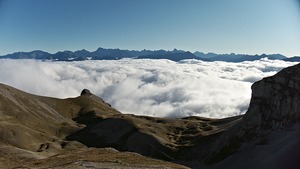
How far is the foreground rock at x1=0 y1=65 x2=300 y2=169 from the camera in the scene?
6609cm

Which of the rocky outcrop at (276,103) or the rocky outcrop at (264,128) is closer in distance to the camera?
the rocky outcrop at (264,128)

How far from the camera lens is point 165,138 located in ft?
495

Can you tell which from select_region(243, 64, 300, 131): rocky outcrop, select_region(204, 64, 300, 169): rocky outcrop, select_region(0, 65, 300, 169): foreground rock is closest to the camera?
select_region(0, 65, 300, 169): foreground rock

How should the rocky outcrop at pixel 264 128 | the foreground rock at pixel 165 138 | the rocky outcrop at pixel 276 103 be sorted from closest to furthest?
the foreground rock at pixel 165 138 < the rocky outcrop at pixel 264 128 < the rocky outcrop at pixel 276 103

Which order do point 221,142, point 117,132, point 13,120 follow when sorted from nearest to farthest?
point 221,142
point 13,120
point 117,132

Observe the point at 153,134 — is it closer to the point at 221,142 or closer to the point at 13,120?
the point at 221,142

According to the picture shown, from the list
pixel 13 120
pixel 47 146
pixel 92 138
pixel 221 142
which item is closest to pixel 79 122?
pixel 92 138

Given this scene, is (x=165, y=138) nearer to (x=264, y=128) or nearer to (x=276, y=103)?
(x=264, y=128)

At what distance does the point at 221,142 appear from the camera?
120062 millimetres

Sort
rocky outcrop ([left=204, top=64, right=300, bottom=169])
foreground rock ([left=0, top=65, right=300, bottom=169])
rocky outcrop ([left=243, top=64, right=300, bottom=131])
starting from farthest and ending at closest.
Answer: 1. rocky outcrop ([left=243, top=64, right=300, bottom=131])
2. rocky outcrop ([left=204, top=64, right=300, bottom=169])
3. foreground rock ([left=0, top=65, right=300, bottom=169])

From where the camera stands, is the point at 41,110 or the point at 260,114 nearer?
the point at 260,114

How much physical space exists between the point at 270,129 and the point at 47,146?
245 ft

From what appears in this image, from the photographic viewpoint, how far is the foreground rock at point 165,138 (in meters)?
66.1

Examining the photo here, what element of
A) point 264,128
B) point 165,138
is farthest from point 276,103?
point 165,138
